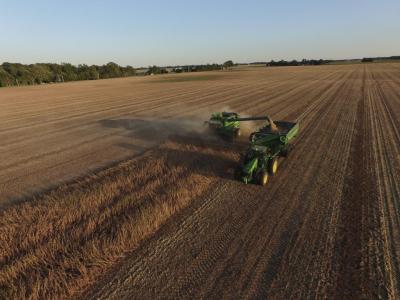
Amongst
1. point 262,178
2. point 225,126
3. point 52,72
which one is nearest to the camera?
point 262,178

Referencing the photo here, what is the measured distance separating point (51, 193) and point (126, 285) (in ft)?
16.2

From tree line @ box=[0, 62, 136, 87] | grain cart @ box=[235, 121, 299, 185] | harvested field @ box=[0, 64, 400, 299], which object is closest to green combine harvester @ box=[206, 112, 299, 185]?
grain cart @ box=[235, 121, 299, 185]

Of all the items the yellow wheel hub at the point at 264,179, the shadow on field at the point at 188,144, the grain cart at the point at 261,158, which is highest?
the grain cart at the point at 261,158

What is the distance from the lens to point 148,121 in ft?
64.0

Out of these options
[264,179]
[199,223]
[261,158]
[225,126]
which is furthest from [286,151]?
[199,223]

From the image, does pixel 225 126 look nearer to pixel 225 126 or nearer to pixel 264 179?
pixel 225 126

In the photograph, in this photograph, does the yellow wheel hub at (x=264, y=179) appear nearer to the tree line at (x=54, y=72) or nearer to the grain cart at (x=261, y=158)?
the grain cart at (x=261, y=158)

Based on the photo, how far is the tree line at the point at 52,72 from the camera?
86.9m

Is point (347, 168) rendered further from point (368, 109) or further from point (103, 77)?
point (103, 77)

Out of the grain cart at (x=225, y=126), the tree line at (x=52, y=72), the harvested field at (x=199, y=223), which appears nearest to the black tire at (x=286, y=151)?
the harvested field at (x=199, y=223)

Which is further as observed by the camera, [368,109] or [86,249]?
[368,109]

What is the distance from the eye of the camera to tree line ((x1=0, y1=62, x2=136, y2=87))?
86875mm

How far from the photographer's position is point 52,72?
101375mm

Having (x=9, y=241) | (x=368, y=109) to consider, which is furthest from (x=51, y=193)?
(x=368, y=109)
